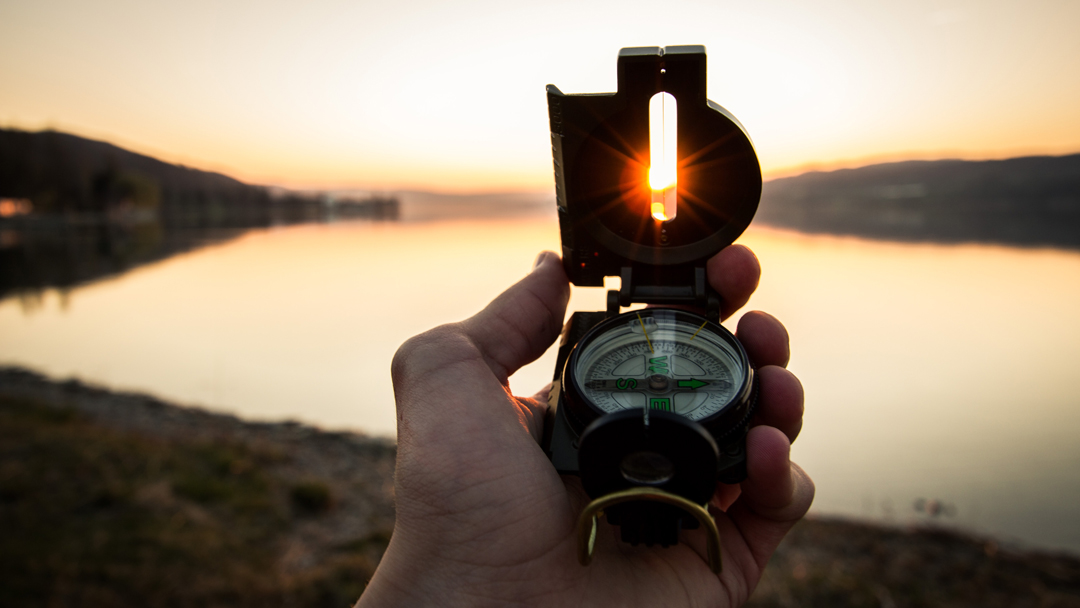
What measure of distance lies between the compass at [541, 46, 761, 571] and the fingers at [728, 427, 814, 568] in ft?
0.14

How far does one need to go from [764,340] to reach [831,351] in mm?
7491

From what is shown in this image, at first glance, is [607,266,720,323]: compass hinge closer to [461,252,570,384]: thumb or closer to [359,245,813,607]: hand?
[359,245,813,607]: hand

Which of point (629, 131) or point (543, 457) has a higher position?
point (629, 131)

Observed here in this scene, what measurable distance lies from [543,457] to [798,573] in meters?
3.01

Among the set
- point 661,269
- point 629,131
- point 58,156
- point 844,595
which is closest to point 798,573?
point 844,595

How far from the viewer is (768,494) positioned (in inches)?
55.7

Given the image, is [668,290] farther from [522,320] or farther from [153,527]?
[153,527]

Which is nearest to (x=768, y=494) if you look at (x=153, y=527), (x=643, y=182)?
(x=643, y=182)

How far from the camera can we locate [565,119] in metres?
1.63

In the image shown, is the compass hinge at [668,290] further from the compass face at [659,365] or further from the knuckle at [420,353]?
the knuckle at [420,353]

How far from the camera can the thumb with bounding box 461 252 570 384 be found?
5.73 ft

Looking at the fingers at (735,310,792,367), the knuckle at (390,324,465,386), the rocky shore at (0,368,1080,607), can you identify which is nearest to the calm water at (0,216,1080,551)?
the rocky shore at (0,368,1080,607)

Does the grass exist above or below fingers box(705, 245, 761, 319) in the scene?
below

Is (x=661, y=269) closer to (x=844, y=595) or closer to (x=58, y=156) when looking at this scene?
(x=844, y=595)
